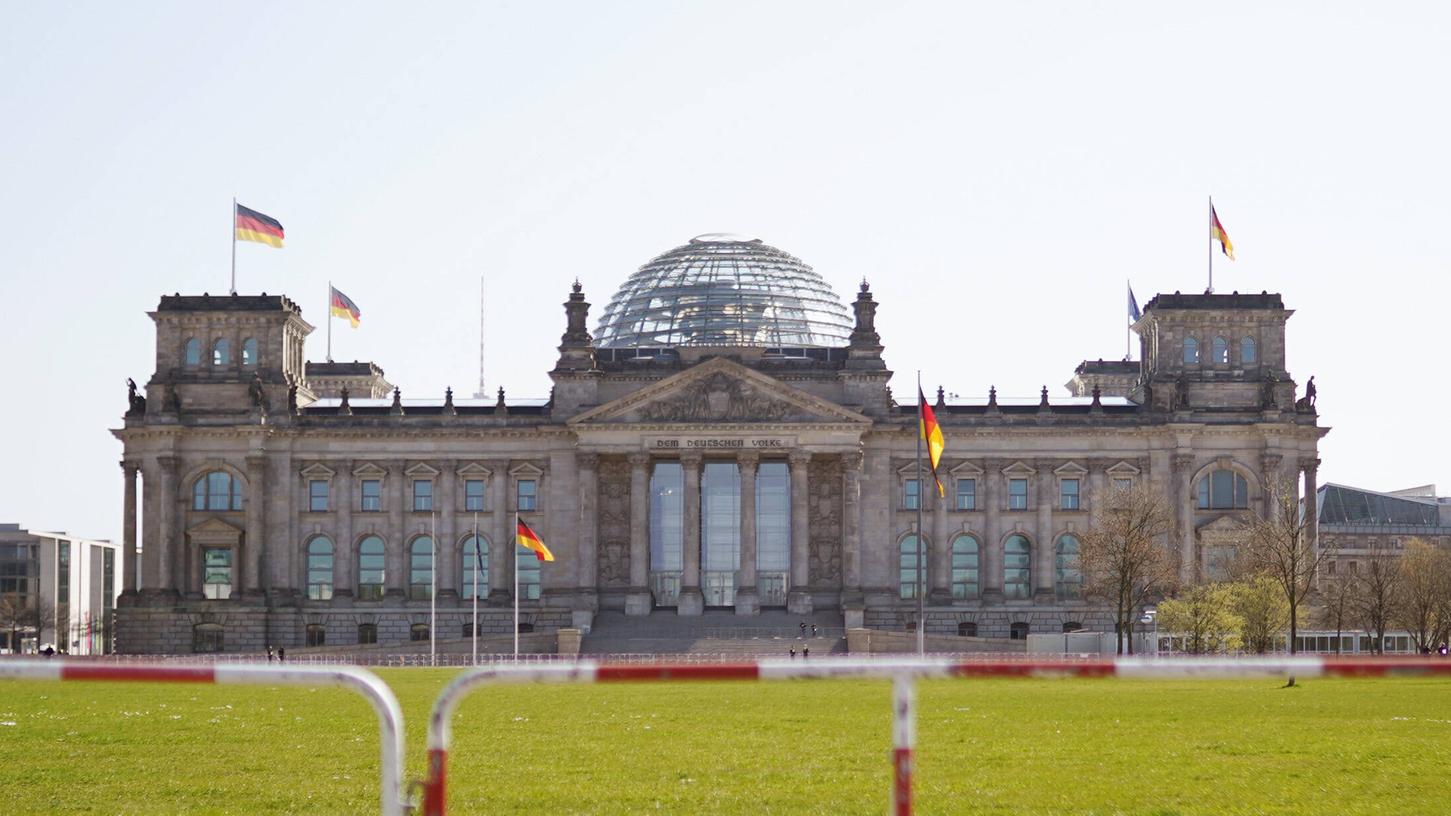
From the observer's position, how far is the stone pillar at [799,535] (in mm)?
118375

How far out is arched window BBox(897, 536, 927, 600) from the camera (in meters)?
122

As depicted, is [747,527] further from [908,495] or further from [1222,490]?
[1222,490]

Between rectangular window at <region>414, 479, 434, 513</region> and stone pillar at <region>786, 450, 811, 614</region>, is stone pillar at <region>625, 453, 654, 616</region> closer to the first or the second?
stone pillar at <region>786, 450, 811, 614</region>

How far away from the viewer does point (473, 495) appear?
123m

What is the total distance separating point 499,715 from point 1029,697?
14.8m

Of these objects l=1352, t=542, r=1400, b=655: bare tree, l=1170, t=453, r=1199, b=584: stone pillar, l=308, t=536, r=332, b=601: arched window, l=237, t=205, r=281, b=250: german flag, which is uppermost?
l=237, t=205, r=281, b=250: german flag

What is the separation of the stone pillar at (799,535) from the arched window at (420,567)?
21755 millimetres

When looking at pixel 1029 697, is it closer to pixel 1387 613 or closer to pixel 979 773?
pixel 979 773

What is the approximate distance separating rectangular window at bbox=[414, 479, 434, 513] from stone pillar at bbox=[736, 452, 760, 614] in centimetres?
1910

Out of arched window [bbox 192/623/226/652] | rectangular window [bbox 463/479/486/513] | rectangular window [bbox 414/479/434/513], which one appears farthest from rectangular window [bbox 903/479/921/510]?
arched window [bbox 192/623/226/652]

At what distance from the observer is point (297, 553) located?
12269cm

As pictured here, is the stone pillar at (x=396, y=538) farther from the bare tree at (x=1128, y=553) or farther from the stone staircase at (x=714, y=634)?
the bare tree at (x=1128, y=553)

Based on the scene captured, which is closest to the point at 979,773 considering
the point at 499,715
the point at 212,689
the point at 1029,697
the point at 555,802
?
the point at 555,802

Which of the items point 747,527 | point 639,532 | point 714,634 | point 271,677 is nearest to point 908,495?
point 747,527
